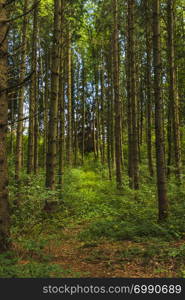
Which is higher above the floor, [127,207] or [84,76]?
[84,76]

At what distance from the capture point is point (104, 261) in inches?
210

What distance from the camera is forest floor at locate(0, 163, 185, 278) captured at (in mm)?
4617

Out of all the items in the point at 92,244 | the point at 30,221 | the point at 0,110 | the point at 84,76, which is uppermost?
the point at 84,76

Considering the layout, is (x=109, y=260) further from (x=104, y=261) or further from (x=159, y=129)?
(x=159, y=129)

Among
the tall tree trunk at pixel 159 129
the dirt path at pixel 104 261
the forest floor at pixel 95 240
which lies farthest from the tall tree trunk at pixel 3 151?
the tall tree trunk at pixel 159 129

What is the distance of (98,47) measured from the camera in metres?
21.2

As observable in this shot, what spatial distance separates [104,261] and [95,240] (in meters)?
1.45

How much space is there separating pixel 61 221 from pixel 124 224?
2.23 m

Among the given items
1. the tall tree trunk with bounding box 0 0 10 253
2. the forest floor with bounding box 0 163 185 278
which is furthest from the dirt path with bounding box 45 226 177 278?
the tall tree trunk with bounding box 0 0 10 253

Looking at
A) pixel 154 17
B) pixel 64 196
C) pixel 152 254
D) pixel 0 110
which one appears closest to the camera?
pixel 0 110

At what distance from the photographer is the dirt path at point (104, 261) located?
4625 millimetres

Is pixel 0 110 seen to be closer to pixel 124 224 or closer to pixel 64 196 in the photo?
pixel 124 224

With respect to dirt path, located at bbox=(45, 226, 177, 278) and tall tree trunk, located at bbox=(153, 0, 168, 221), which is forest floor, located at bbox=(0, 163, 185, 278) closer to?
dirt path, located at bbox=(45, 226, 177, 278)

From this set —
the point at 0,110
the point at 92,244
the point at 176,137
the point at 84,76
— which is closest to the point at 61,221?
the point at 92,244
